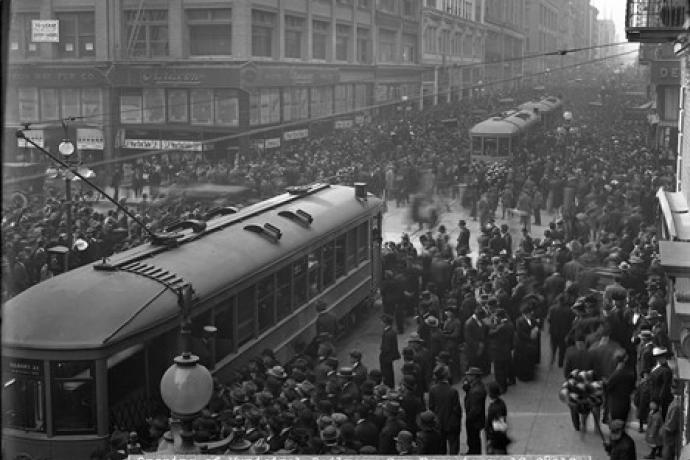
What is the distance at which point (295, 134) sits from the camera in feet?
117

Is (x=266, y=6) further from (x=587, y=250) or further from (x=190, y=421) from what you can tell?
(x=190, y=421)

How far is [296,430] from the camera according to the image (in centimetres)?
799

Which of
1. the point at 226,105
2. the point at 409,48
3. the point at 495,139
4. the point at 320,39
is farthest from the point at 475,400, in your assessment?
the point at 409,48

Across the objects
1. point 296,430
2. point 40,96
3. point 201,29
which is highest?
point 201,29

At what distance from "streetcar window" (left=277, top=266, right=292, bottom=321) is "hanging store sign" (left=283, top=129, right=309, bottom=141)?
76.4ft

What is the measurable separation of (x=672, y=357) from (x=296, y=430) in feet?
15.0

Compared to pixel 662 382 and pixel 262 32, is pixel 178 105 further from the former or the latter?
pixel 662 382

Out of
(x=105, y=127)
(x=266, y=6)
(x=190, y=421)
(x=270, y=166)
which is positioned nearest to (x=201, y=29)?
(x=266, y=6)

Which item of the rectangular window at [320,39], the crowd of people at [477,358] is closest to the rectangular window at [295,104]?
the rectangular window at [320,39]

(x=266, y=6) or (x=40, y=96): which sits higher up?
(x=266, y=6)

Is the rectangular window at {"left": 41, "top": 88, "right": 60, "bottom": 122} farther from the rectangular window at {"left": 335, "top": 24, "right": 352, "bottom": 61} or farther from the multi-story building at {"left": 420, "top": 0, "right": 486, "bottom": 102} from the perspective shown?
the multi-story building at {"left": 420, "top": 0, "right": 486, "bottom": 102}

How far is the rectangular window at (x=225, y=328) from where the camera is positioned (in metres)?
10.3

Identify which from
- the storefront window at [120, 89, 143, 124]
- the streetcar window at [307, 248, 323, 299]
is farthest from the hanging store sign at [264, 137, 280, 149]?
the streetcar window at [307, 248, 323, 299]

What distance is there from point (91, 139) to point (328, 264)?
2213 centimetres
